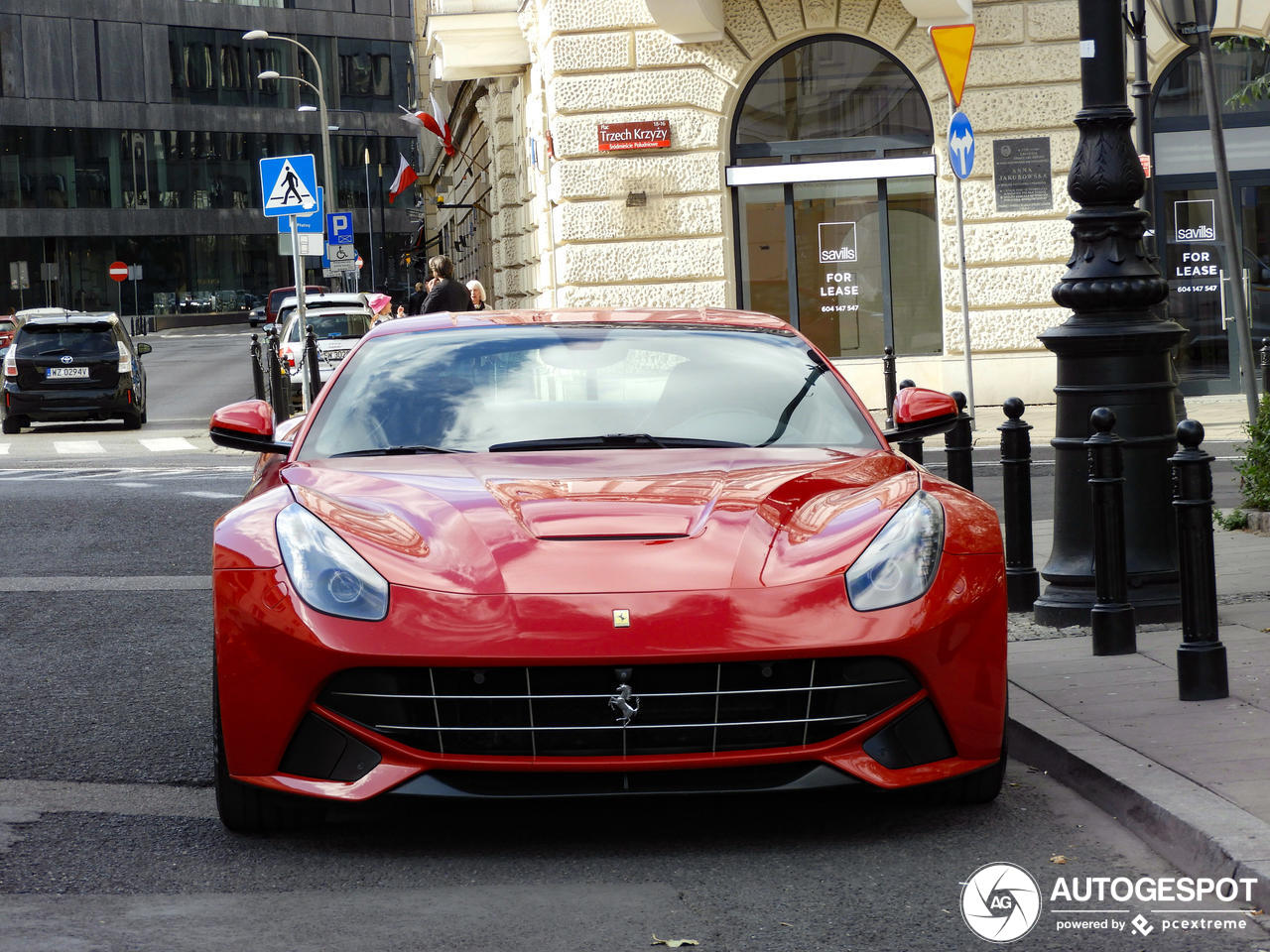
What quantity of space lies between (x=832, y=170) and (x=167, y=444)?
825cm

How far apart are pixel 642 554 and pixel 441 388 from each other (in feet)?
4.53

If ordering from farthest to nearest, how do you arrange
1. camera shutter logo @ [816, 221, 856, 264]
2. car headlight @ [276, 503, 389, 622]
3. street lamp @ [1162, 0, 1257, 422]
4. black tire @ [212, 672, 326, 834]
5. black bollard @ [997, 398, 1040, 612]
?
camera shutter logo @ [816, 221, 856, 264], street lamp @ [1162, 0, 1257, 422], black bollard @ [997, 398, 1040, 612], black tire @ [212, 672, 326, 834], car headlight @ [276, 503, 389, 622]

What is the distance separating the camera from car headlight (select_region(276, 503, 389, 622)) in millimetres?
4355

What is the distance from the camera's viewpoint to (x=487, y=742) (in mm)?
4332

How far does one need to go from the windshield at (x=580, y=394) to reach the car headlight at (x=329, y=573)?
825 mm

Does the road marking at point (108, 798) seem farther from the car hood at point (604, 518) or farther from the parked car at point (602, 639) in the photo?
the car hood at point (604, 518)

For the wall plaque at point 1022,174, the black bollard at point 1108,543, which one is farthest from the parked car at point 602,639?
the wall plaque at point 1022,174

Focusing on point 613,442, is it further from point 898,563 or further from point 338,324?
point 338,324

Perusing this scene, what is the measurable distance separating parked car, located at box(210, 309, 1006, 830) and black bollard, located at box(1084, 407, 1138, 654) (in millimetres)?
1676

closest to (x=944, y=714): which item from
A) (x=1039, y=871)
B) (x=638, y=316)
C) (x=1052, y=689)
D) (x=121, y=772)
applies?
(x=1039, y=871)

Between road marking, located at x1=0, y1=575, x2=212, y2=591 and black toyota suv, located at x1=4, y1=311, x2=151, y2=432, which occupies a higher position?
black toyota suv, located at x1=4, y1=311, x2=151, y2=432

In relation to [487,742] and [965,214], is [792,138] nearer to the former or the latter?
[965,214]

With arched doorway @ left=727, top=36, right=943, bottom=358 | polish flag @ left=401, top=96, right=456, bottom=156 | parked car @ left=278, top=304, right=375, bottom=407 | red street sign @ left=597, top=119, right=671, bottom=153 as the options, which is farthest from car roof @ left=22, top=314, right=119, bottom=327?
polish flag @ left=401, top=96, right=456, bottom=156

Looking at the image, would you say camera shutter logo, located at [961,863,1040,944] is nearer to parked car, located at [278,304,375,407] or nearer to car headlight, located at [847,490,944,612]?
car headlight, located at [847,490,944,612]
